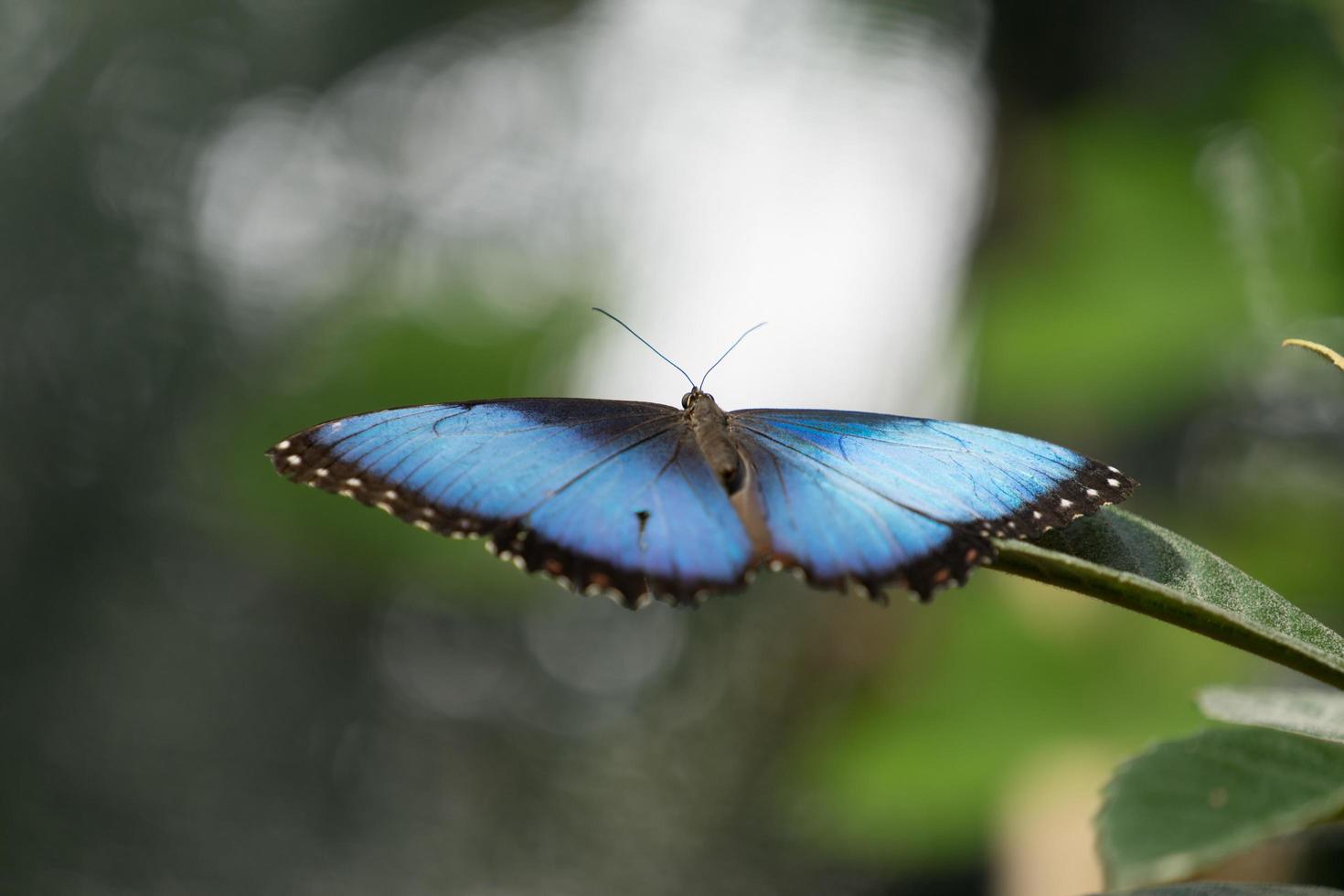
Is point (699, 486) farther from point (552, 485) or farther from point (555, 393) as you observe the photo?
point (555, 393)

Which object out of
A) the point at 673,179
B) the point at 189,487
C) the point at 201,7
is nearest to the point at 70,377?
the point at 189,487

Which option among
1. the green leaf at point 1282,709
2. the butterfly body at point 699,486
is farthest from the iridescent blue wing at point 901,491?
the green leaf at point 1282,709

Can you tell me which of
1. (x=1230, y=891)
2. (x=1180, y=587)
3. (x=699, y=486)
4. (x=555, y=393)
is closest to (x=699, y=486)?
(x=699, y=486)

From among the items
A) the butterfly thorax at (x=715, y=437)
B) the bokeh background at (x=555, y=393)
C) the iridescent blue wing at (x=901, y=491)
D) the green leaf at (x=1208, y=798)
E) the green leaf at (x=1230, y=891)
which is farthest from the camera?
the bokeh background at (x=555, y=393)

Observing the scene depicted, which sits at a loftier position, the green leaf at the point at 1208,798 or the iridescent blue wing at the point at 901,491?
the iridescent blue wing at the point at 901,491

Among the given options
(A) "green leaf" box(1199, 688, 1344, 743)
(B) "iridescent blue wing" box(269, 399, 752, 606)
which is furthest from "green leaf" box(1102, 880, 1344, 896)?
(B) "iridescent blue wing" box(269, 399, 752, 606)

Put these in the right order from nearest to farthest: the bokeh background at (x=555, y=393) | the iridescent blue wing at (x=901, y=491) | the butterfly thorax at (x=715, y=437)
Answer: the iridescent blue wing at (x=901, y=491), the butterfly thorax at (x=715, y=437), the bokeh background at (x=555, y=393)

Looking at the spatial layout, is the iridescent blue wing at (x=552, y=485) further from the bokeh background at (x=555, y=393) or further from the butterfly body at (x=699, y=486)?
the bokeh background at (x=555, y=393)
